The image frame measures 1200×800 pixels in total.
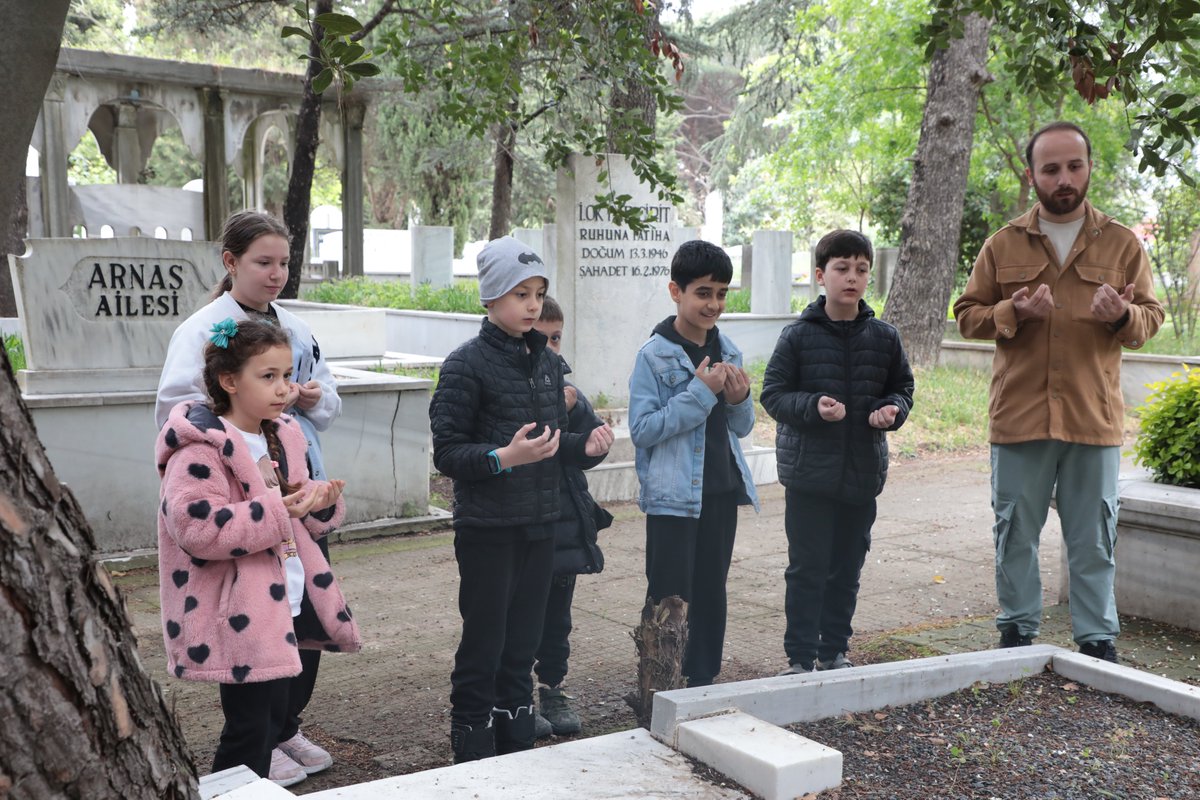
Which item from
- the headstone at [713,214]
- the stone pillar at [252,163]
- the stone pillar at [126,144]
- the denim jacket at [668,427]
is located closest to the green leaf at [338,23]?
the denim jacket at [668,427]

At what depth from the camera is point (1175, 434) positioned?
239 inches

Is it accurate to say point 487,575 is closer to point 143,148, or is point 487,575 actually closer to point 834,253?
point 834,253

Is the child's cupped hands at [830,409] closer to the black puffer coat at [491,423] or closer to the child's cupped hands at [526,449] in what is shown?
the black puffer coat at [491,423]

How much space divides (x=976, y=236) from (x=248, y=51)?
26665mm

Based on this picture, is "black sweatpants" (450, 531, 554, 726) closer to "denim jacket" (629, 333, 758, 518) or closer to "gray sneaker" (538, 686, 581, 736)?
"gray sneaker" (538, 686, 581, 736)

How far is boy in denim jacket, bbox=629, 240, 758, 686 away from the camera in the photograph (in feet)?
14.4

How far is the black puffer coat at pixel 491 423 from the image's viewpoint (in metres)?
3.88

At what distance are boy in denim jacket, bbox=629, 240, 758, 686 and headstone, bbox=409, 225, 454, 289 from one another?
672 inches

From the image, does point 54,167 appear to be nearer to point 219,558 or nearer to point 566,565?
point 566,565

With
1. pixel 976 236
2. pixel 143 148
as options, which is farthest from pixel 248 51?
pixel 976 236

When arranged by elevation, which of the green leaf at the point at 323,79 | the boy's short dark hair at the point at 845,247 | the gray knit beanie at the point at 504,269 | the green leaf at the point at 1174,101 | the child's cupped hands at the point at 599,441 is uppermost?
the green leaf at the point at 1174,101

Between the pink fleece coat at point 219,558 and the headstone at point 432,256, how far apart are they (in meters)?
18.2

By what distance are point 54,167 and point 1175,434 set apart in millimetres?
19003

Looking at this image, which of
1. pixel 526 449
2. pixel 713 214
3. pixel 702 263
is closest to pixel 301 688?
pixel 526 449
